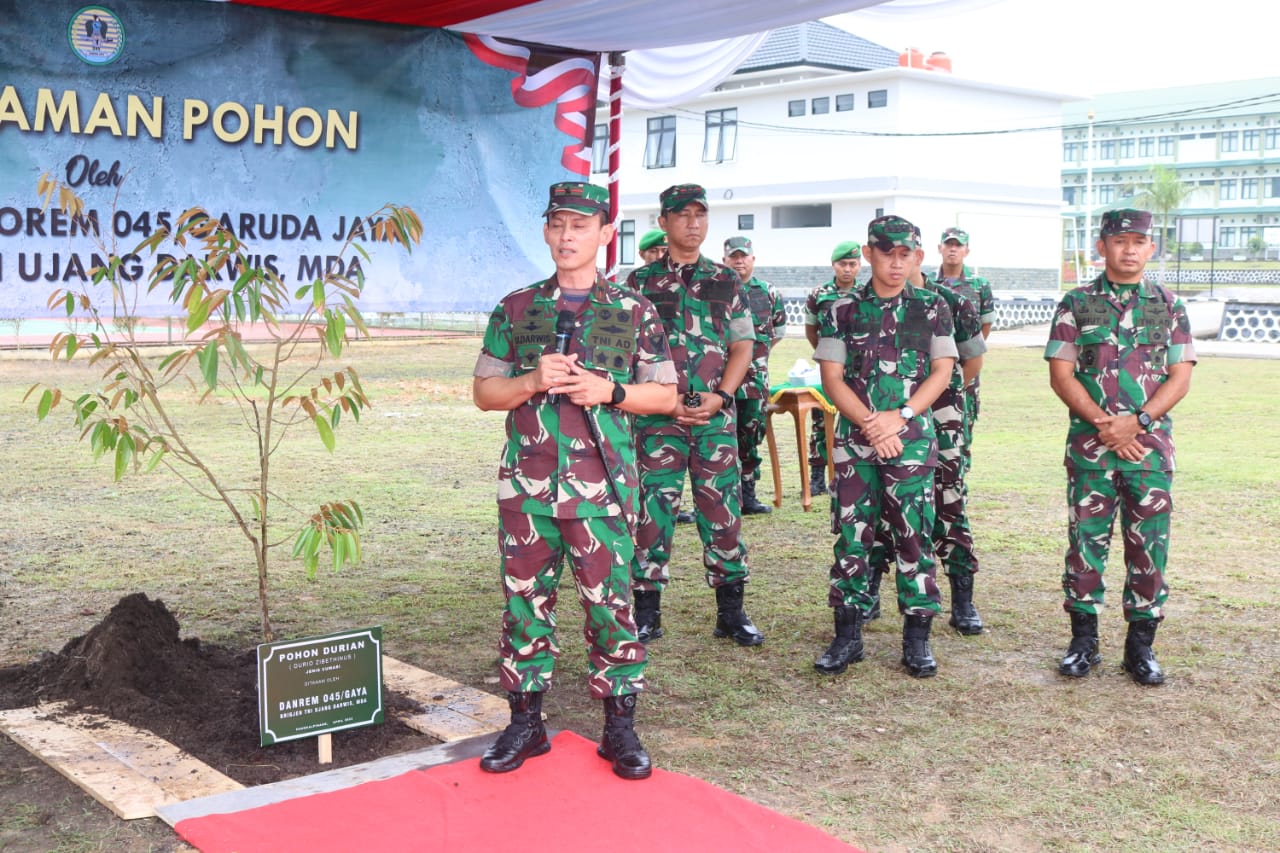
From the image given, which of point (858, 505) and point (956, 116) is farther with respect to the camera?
point (956, 116)

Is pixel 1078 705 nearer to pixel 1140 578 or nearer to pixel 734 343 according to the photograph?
pixel 1140 578

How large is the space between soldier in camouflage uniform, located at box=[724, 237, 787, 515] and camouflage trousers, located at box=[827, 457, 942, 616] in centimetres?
272

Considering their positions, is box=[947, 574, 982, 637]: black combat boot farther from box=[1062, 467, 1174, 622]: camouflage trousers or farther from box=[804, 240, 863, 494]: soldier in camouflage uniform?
box=[804, 240, 863, 494]: soldier in camouflage uniform

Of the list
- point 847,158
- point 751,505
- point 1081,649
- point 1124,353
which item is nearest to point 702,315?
point 1124,353

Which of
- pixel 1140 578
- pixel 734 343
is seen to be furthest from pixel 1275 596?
pixel 734 343

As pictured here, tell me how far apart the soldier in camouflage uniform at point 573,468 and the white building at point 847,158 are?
115 ft

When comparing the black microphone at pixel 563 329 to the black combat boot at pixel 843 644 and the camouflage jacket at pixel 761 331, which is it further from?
the camouflage jacket at pixel 761 331

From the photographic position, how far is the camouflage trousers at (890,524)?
5.47 meters

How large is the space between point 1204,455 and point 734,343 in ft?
26.1

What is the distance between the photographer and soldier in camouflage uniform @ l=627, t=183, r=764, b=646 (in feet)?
19.4

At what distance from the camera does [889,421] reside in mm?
5355

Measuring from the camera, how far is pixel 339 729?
4.50 m

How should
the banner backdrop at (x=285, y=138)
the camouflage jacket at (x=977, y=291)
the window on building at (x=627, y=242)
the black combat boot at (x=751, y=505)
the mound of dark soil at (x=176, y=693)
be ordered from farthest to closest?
the window on building at (x=627, y=242), the black combat boot at (x=751, y=505), the camouflage jacket at (x=977, y=291), the banner backdrop at (x=285, y=138), the mound of dark soil at (x=176, y=693)

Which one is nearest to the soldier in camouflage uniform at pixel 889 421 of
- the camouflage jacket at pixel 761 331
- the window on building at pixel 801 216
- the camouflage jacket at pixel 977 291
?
the camouflage jacket at pixel 977 291
